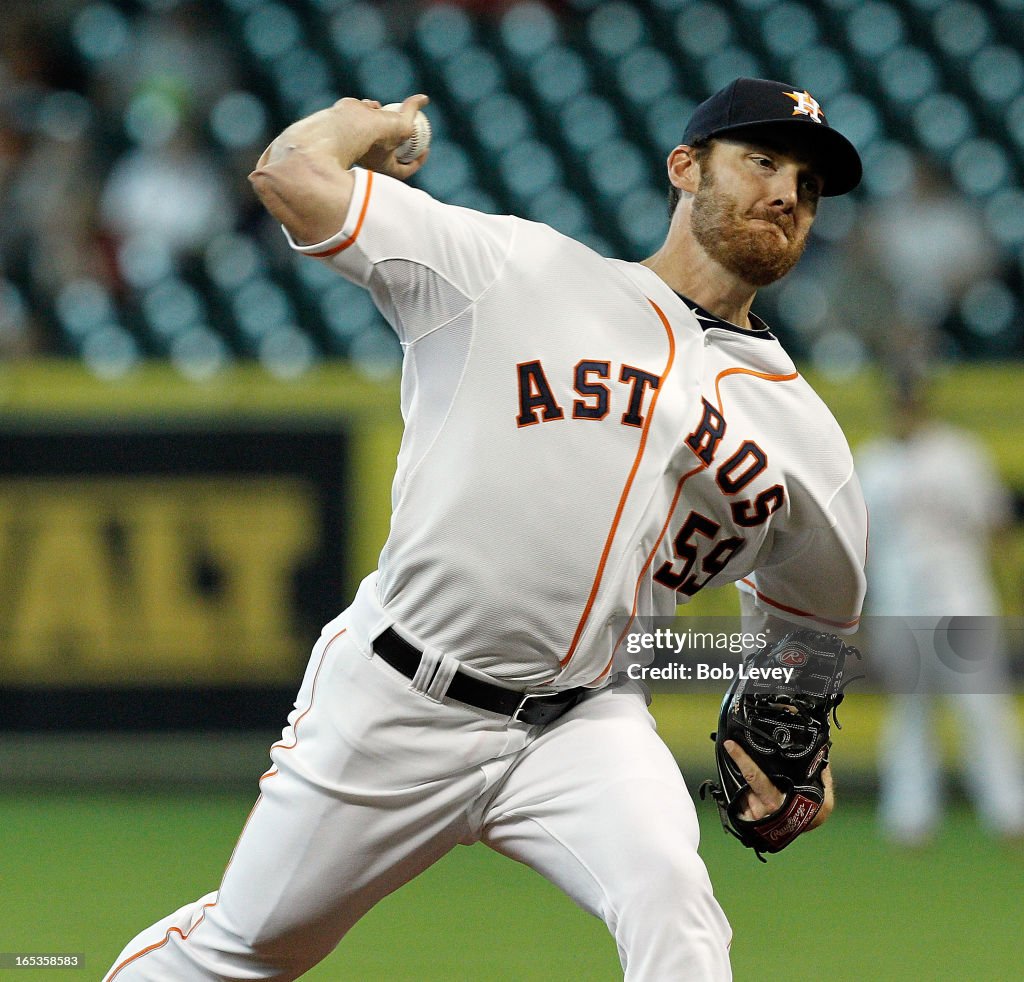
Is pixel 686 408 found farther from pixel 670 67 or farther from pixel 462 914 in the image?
pixel 670 67

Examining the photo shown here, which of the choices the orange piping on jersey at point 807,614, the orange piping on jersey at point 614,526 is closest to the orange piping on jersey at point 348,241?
the orange piping on jersey at point 614,526

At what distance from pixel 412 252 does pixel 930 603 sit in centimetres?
480

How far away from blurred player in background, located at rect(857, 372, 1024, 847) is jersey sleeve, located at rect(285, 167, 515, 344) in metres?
4.19

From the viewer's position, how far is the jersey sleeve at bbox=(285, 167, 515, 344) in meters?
2.77

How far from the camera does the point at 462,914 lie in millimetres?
5383

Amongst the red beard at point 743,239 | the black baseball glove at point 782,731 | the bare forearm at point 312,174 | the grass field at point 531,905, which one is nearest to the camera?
the bare forearm at point 312,174

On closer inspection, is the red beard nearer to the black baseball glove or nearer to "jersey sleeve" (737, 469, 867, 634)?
"jersey sleeve" (737, 469, 867, 634)

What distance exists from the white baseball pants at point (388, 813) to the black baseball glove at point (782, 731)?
0.89ft

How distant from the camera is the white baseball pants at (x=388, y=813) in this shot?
285 centimetres

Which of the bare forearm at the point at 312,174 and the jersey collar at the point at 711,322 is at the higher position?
the bare forearm at the point at 312,174

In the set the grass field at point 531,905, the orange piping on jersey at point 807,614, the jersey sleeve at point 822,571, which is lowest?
the grass field at point 531,905

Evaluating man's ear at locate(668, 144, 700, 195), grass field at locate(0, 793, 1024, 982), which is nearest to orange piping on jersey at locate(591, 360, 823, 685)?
man's ear at locate(668, 144, 700, 195)

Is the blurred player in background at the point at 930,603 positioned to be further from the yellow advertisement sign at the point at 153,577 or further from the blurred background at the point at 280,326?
the yellow advertisement sign at the point at 153,577

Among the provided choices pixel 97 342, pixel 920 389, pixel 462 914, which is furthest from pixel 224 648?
pixel 920 389
